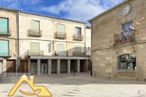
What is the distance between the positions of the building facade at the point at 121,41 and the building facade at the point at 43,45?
10773mm

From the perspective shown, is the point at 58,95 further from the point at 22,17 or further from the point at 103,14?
the point at 22,17

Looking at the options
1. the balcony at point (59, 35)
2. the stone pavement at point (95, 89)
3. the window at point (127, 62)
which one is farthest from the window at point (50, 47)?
the stone pavement at point (95, 89)

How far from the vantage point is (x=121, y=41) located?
20406 millimetres

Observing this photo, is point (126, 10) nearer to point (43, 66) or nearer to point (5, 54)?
point (5, 54)

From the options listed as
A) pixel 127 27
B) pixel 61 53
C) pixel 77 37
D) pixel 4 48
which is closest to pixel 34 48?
pixel 4 48

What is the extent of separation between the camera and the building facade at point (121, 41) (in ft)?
59.8

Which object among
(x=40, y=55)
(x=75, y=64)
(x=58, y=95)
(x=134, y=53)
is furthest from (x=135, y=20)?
(x=75, y=64)

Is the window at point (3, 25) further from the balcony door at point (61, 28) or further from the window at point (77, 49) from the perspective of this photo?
the window at point (77, 49)

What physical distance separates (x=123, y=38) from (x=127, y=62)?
200cm

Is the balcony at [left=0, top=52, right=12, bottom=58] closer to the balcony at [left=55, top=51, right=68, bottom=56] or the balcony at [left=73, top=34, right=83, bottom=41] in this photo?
the balcony at [left=55, top=51, right=68, bottom=56]

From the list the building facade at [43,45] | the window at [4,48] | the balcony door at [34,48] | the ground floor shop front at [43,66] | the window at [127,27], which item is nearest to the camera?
the window at [127,27]

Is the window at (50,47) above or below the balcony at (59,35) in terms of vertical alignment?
below

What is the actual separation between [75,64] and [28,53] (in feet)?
27.9

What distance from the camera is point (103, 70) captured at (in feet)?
76.6
